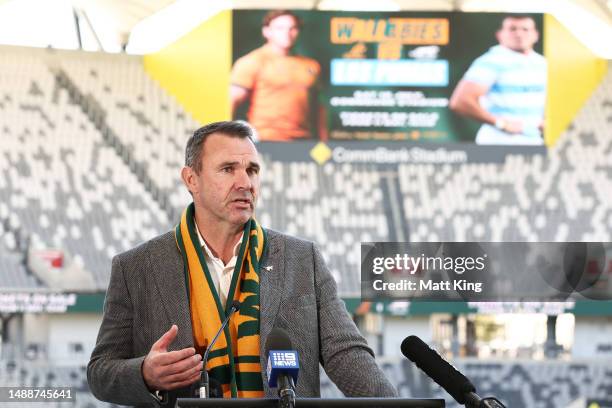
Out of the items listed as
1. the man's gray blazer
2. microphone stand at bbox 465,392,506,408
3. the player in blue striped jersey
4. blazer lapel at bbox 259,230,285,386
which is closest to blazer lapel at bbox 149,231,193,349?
the man's gray blazer

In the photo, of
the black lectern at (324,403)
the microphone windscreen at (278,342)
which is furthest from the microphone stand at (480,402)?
the microphone windscreen at (278,342)

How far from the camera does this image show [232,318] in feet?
5.56

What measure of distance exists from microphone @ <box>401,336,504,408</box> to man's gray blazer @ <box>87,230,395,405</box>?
0.42 m

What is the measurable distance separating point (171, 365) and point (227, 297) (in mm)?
235

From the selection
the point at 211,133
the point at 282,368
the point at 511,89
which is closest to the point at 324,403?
the point at 282,368

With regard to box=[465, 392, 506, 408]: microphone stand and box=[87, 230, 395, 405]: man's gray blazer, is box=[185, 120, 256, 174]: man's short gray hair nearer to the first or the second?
box=[87, 230, 395, 405]: man's gray blazer

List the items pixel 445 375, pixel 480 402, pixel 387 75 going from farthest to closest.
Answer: pixel 387 75, pixel 445 375, pixel 480 402

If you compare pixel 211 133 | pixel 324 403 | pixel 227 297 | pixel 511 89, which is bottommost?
pixel 324 403

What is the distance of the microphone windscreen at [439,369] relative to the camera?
3.68ft

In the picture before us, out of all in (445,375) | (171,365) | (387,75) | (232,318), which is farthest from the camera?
(387,75)

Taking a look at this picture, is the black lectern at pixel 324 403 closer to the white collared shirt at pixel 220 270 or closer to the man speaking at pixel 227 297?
the man speaking at pixel 227 297

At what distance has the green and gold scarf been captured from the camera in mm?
1643

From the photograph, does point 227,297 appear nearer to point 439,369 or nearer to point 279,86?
point 439,369

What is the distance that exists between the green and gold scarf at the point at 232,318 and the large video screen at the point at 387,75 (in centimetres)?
341
